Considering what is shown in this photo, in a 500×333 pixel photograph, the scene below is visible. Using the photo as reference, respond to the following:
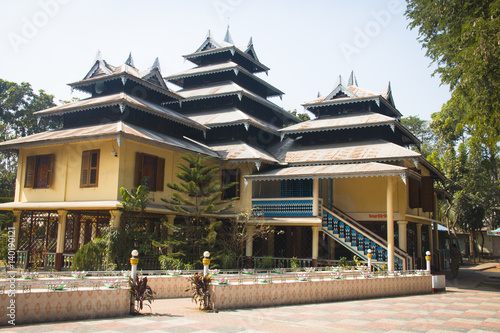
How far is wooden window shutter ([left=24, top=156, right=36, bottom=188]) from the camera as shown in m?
19.7

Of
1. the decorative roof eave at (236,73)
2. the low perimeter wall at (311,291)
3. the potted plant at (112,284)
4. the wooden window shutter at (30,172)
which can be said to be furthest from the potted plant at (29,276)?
the decorative roof eave at (236,73)

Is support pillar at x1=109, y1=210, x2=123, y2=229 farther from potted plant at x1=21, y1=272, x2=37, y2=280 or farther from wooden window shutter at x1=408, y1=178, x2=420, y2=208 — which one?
wooden window shutter at x1=408, y1=178, x2=420, y2=208

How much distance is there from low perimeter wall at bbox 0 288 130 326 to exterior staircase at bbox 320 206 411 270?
37.6 feet

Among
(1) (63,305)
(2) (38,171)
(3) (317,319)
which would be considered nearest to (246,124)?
(2) (38,171)

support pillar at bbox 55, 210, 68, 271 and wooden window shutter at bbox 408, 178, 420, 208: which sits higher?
wooden window shutter at bbox 408, 178, 420, 208

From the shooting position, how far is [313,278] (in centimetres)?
1418

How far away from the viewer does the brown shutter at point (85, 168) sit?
18205 millimetres

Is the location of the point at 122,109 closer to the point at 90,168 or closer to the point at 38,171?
the point at 90,168

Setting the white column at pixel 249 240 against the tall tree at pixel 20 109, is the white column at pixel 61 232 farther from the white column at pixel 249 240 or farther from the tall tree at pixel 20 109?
the tall tree at pixel 20 109

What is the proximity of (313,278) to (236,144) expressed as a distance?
10.7 m

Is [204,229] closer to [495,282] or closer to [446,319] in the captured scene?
[446,319]

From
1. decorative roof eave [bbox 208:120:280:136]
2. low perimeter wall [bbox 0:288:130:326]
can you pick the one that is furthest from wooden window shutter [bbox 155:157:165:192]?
low perimeter wall [bbox 0:288:130:326]

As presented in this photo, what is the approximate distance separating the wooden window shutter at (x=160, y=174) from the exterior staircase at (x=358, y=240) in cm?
713

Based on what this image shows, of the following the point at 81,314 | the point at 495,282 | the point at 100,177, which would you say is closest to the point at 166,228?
the point at 100,177
